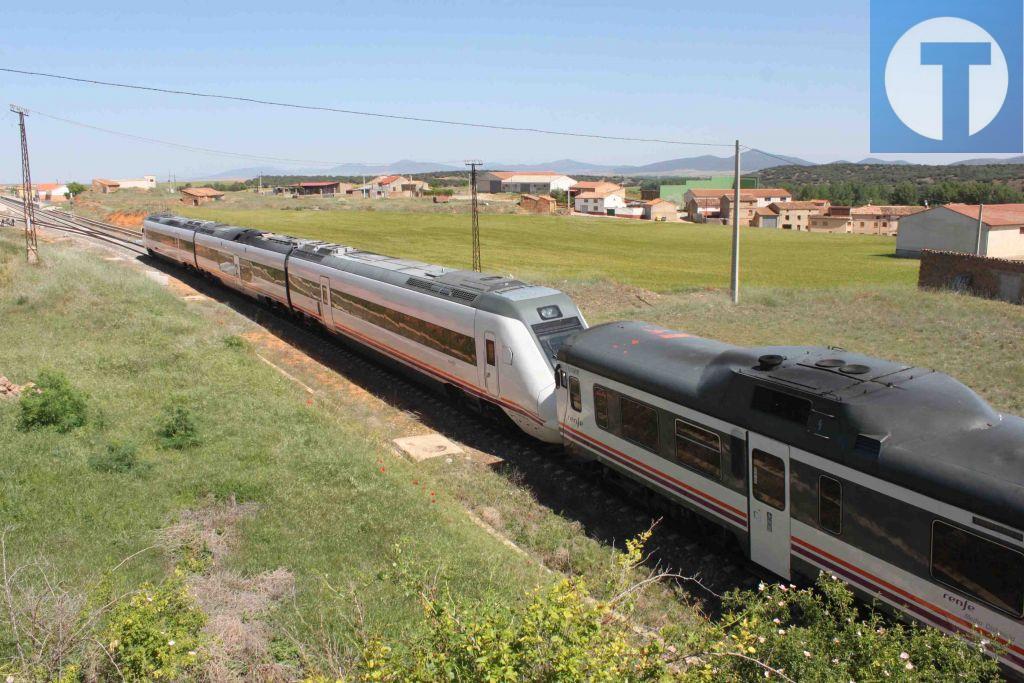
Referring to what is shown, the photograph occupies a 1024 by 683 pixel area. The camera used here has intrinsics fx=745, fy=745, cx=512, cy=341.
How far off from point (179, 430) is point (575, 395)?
7699 millimetres

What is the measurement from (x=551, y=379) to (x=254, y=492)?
632cm

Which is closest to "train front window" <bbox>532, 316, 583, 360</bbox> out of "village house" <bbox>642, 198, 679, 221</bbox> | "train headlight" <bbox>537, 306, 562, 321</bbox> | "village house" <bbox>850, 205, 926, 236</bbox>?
"train headlight" <bbox>537, 306, 562, 321</bbox>

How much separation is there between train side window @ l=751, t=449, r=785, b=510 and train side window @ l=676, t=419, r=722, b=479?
0.69 meters

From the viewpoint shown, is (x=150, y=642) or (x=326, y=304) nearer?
(x=150, y=642)

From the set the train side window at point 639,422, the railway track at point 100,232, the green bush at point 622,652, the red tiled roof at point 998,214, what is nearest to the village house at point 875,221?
the red tiled roof at point 998,214

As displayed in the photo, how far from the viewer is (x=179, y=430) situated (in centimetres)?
1444

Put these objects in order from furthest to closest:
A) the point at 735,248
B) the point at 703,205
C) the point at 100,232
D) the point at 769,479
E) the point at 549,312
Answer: the point at 703,205
the point at 100,232
the point at 735,248
the point at 549,312
the point at 769,479

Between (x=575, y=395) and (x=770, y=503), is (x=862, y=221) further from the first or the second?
(x=770, y=503)

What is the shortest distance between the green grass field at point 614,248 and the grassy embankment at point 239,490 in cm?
2622

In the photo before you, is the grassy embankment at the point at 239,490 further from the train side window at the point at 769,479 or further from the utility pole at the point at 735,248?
the utility pole at the point at 735,248

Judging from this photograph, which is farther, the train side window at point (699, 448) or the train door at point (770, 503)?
the train side window at point (699, 448)

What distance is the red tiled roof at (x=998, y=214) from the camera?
60866 mm

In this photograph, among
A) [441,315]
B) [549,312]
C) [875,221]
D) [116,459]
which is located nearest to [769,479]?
[549,312]

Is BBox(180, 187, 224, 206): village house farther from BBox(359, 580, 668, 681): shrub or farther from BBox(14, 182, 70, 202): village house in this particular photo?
BBox(359, 580, 668, 681): shrub
